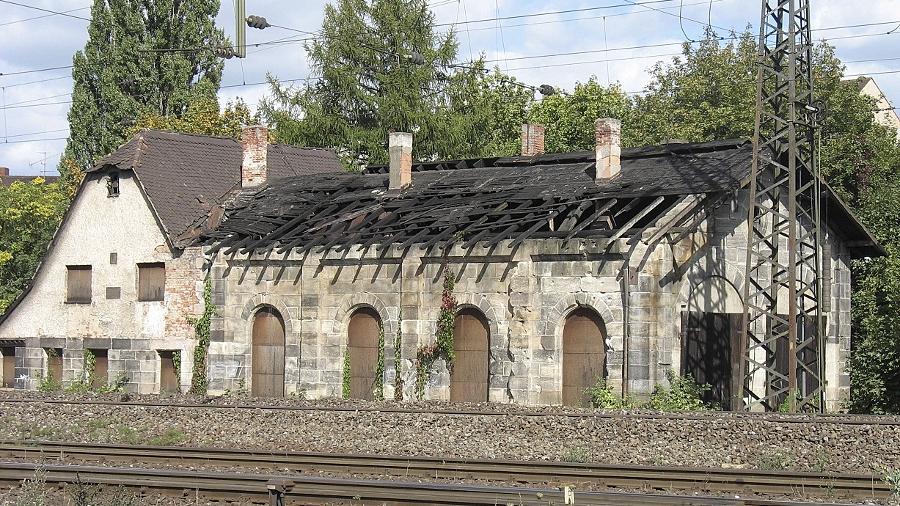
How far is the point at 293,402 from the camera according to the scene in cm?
2847

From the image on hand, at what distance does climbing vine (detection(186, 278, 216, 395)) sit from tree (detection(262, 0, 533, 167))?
21.7 m

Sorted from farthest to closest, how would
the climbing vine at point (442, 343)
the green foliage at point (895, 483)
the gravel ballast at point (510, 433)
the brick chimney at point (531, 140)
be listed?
the brick chimney at point (531, 140)
the climbing vine at point (442, 343)
the gravel ballast at point (510, 433)
the green foliage at point (895, 483)

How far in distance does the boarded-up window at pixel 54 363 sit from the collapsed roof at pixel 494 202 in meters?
6.89

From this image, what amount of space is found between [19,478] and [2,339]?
83.7ft

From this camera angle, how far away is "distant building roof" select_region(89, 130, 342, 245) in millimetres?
36531

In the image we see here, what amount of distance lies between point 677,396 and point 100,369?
1845 cm

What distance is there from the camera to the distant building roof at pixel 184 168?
120 ft

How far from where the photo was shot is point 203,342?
34.3 m

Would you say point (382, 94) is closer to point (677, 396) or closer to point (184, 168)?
point (184, 168)

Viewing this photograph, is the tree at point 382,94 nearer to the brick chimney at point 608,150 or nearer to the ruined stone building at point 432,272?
the ruined stone building at point 432,272

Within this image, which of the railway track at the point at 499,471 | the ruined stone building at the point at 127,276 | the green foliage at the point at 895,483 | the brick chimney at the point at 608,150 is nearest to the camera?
the green foliage at the point at 895,483

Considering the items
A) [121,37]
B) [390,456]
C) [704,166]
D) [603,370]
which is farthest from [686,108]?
[390,456]

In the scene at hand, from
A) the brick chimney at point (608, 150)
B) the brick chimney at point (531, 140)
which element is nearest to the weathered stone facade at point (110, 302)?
the brick chimney at point (531, 140)

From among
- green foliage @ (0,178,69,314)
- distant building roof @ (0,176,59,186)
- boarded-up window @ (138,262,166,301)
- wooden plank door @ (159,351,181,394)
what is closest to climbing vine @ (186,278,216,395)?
wooden plank door @ (159,351,181,394)
